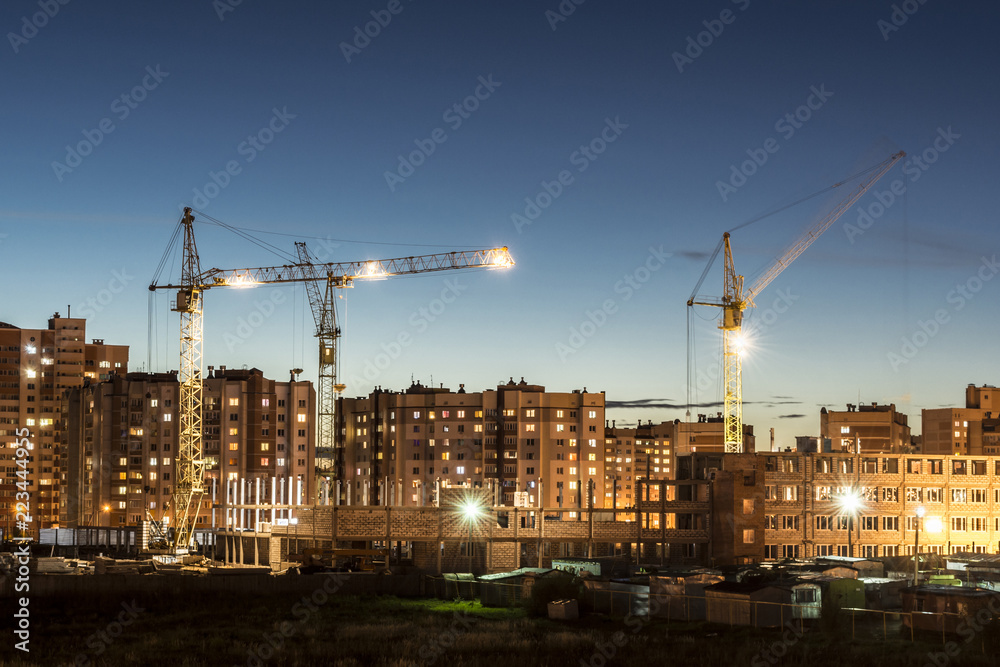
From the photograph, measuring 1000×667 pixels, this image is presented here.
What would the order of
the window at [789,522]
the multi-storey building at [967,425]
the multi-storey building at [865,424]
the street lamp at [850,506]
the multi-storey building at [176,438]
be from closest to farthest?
1. the street lamp at [850,506]
2. the window at [789,522]
3. the multi-storey building at [176,438]
4. the multi-storey building at [865,424]
5. the multi-storey building at [967,425]

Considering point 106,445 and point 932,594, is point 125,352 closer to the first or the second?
point 106,445

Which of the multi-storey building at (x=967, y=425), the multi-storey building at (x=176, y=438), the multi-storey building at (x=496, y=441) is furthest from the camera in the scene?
the multi-storey building at (x=967, y=425)

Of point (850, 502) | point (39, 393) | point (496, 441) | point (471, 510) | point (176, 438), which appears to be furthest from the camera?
point (39, 393)

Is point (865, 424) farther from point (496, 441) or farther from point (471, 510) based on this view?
point (471, 510)

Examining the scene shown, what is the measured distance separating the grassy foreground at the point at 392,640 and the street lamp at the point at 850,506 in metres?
32.1

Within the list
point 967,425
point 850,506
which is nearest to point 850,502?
point 850,506

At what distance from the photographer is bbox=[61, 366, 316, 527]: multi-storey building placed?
13725 cm

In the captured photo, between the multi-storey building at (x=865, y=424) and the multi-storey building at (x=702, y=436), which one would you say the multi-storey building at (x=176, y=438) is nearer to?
the multi-storey building at (x=702, y=436)

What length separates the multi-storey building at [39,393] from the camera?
165 metres

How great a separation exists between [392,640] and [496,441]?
331 ft

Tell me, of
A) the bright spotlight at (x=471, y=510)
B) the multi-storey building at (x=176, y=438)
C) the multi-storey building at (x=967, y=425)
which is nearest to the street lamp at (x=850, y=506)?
the bright spotlight at (x=471, y=510)

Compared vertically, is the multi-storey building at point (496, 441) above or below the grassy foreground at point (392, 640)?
above

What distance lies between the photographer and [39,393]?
172 meters

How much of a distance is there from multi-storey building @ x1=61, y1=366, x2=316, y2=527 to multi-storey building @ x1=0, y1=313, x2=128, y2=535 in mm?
24165
